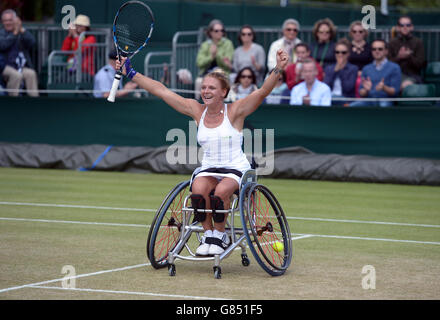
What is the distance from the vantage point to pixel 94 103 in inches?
623

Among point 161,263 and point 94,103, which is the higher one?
point 94,103

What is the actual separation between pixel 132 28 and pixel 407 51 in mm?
8668

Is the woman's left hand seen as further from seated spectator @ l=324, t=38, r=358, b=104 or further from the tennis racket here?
seated spectator @ l=324, t=38, r=358, b=104

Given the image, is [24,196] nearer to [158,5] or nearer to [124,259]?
[124,259]

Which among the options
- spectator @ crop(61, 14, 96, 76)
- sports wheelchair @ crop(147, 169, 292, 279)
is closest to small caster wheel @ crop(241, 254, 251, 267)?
sports wheelchair @ crop(147, 169, 292, 279)

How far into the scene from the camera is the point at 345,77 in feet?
50.1

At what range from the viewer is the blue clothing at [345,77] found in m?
15.2

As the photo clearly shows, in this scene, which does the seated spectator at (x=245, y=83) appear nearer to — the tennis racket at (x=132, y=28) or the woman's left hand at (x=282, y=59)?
the tennis racket at (x=132, y=28)

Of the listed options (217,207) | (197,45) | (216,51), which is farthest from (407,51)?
(217,207)

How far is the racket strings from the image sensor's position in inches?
301

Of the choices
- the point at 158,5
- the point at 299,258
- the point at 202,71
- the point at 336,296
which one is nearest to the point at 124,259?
the point at 299,258

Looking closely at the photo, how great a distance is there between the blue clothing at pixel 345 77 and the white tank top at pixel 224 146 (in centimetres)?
840

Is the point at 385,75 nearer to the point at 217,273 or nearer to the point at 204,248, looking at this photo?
the point at 204,248

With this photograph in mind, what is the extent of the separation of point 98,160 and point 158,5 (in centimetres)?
925
